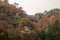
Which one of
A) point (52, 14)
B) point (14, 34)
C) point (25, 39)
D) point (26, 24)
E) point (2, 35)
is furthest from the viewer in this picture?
point (52, 14)

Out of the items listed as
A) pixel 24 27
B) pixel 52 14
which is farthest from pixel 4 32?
pixel 52 14

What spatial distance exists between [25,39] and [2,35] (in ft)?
17.8

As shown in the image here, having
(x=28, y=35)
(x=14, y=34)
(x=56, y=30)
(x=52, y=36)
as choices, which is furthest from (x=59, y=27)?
(x=14, y=34)

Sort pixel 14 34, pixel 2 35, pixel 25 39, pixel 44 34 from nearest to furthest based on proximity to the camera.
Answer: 1. pixel 2 35
2. pixel 14 34
3. pixel 25 39
4. pixel 44 34

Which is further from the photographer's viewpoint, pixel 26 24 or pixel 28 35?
pixel 26 24

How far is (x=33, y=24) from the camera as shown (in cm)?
3788

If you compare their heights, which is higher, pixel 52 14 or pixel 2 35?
pixel 52 14

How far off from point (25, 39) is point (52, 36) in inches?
265

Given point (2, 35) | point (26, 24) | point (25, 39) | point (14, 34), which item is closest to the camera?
point (2, 35)

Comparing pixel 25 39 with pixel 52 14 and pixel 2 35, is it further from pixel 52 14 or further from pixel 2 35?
pixel 52 14

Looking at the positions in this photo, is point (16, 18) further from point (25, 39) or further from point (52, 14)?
point (52, 14)

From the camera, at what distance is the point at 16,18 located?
36.7m

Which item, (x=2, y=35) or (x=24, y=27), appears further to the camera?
(x=24, y=27)

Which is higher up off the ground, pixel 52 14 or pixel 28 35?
pixel 52 14
